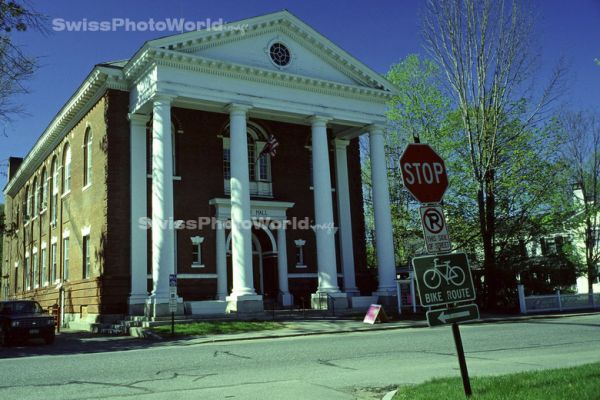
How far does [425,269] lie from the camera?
6629 mm

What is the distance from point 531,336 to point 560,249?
2234cm

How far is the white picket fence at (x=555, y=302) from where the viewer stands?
95.7 ft

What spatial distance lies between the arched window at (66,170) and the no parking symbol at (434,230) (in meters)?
29.2

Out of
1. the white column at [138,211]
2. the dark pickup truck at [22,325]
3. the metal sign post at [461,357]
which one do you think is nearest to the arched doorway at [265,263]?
the white column at [138,211]

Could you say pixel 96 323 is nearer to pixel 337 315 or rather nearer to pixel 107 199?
pixel 107 199

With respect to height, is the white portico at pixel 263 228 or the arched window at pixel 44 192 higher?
the arched window at pixel 44 192

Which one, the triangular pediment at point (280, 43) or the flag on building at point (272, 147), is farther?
the flag on building at point (272, 147)

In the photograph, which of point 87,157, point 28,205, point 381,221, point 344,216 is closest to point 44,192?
point 28,205

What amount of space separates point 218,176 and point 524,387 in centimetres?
2315

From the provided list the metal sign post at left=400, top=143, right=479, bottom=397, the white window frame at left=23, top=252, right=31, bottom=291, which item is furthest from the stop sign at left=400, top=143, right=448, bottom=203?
the white window frame at left=23, top=252, right=31, bottom=291

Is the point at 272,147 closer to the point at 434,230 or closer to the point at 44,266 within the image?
the point at 44,266

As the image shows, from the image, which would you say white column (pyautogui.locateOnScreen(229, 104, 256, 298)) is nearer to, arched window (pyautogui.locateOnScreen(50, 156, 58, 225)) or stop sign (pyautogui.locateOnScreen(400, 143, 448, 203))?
arched window (pyautogui.locateOnScreen(50, 156, 58, 225))

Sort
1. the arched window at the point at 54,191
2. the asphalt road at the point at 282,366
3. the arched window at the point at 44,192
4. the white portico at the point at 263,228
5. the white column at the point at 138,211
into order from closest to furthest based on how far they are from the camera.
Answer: the asphalt road at the point at 282,366 < the white column at the point at 138,211 < the white portico at the point at 263,228 < the arched window at the point at 54,191 < the arched window at the point at 44,192

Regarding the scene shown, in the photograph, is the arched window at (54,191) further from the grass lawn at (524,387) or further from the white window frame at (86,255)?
the grass lawn at (524,387)
